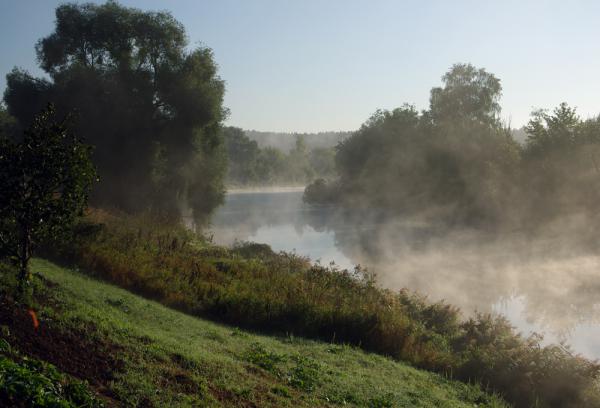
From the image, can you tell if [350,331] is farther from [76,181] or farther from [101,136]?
[101,136]

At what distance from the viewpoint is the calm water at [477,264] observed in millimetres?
22797

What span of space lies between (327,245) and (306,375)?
3343 centimetres

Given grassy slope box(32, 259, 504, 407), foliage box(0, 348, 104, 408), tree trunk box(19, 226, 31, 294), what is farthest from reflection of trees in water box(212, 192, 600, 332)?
foliage box(0, 348, 104, 408)

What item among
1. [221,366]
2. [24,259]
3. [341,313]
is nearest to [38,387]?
[221,366]

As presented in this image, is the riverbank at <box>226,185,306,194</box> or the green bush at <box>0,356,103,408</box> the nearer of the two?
the green bush at <box>0,356,103,408</box>

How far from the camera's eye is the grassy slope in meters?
7.56

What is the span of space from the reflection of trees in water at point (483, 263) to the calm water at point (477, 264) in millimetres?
45

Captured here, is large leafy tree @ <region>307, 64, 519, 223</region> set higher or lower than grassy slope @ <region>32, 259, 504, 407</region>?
higher

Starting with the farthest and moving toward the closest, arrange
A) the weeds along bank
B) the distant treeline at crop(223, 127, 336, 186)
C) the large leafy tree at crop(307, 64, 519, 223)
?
the distant treeline at crop(223, 127, 336, 186)
the large leafy tree at crop(307, 64, 519, 223)
the weeds along bank

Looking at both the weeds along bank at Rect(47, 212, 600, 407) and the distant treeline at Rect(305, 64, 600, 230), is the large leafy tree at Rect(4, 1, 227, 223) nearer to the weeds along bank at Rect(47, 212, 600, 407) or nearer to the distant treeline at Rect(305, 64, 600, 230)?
the weeds along bank at Rect(47, 212, 600, 407)

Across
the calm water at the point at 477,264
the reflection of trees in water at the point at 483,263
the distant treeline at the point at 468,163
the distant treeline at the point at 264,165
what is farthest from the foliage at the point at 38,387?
the distant treeline at the point at 264,165

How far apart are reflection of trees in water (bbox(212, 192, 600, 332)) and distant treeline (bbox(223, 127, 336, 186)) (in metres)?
94.0

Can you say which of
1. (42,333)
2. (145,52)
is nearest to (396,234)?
(145,52)

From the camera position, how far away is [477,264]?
33844mm
